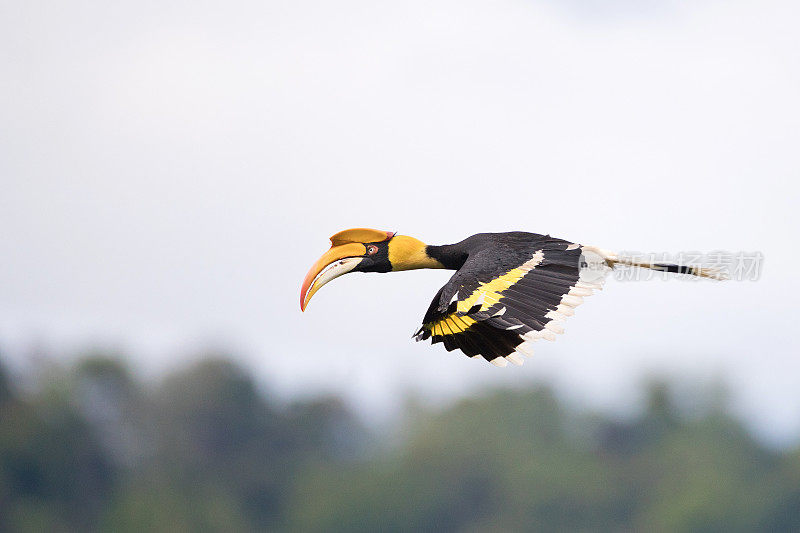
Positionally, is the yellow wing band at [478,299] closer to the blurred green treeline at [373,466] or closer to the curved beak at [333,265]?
the curved beak at [333,265]

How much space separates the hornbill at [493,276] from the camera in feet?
40.8

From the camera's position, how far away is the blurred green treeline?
66.8m

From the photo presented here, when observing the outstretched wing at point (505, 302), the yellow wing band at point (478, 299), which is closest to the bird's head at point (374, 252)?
the outstretched wing at point (505, 302)

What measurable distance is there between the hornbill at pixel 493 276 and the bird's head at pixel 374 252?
0.01m

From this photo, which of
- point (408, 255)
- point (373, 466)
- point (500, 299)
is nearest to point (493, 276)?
point (500, 299)

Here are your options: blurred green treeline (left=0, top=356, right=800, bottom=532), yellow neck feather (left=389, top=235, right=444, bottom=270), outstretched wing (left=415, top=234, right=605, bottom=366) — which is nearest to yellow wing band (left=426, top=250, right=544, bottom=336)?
outstretched wing (left=415, top=234, right=605, bottom=366)

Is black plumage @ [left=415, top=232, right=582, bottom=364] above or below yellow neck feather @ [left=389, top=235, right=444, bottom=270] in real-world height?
below

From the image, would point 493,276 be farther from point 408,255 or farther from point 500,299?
point 408,255

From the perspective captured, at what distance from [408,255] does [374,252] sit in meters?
0.36

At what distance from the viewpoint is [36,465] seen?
64.9m

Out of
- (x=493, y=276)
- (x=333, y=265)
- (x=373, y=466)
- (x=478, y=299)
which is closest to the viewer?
(x=478, y=299)

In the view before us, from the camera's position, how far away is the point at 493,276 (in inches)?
504

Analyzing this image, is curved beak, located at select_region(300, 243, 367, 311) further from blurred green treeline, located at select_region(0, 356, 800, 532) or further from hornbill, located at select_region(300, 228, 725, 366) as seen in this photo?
blurred green treeline, located at select_region(0, 356, 800, 532)

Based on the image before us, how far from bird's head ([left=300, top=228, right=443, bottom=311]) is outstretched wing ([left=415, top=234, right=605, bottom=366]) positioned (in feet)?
3.53
